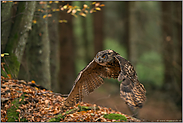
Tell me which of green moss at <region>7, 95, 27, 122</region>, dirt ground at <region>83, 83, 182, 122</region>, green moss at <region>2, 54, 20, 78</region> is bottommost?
dirt ground at <region>83, 83, 182, 122</region>

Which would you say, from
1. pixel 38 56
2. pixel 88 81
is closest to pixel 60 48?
pixel 38 56

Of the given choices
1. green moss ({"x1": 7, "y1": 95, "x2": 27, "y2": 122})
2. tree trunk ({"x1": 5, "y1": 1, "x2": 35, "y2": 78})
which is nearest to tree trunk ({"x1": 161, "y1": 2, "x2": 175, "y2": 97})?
tree trunk ({"x1": 5, "y1": 1, "x2": 35, "y2": 78})

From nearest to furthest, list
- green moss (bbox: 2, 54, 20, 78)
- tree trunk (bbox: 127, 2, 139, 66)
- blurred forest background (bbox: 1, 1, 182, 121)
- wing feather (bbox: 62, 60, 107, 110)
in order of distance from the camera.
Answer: wing feather (bbox: 62, 60, 107, 110), green moss (bbox: 2, 54, 20, 78), blurred forest background (bbox: 1, 1, 182, 121), tree trunk (bbox: 127, 2, 139, 66)

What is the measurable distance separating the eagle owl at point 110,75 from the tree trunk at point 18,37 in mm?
2450

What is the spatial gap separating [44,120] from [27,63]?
252 centimetres

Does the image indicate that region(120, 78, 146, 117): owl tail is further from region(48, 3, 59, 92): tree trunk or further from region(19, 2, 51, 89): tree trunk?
region(48, 3, 59, 92): tree trunk

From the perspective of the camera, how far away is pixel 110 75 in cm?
435

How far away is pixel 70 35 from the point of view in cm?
791

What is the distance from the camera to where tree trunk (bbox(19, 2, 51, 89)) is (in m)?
6.29

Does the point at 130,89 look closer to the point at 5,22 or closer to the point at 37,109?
the point at 37,109

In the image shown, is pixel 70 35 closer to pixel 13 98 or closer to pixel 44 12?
pixel 44 12

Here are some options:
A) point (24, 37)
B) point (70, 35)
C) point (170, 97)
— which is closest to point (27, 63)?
point (24, 37)

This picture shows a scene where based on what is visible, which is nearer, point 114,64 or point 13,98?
point 114,64

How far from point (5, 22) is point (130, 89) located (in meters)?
4.59
